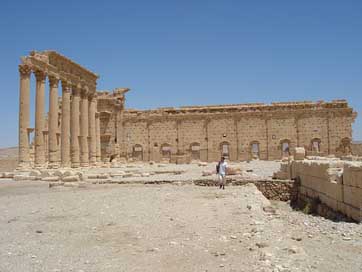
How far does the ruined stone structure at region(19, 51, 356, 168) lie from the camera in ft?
104

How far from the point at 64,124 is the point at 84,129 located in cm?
306

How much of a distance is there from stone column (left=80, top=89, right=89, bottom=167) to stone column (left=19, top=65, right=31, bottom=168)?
6653mm

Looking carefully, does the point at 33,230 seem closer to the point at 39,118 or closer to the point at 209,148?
the point at 39,118

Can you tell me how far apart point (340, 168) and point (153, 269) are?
7.62 metres

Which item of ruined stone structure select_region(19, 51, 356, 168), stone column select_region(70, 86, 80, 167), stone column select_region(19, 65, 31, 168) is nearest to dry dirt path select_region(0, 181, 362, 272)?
stone column select_region(19, 65, 31, 168)

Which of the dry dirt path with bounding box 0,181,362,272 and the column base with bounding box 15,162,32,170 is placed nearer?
the dry dirt path with bounding box 0,181,362,272

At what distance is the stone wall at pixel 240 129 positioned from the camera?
1426 inches

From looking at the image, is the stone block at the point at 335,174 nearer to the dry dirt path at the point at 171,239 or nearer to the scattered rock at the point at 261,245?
the dry dirt path at the point at 171,239

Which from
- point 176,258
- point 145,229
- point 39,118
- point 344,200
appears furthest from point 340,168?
point 39,118

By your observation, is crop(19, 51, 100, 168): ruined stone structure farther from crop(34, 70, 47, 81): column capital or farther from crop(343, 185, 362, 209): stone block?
crop(343, 185, 362, 209): stone block

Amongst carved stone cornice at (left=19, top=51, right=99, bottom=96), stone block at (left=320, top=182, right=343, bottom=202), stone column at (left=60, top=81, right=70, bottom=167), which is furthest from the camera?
stone column at (left=60, top=81, right=70, bottom=167)

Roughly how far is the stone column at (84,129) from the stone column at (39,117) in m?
5.39

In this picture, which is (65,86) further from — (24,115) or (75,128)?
(24,115)

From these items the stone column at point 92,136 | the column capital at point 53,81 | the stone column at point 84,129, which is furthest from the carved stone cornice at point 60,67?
the stone column at point 92,136
